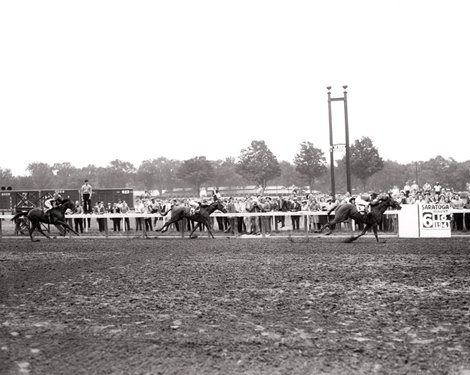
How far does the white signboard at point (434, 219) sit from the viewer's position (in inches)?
841

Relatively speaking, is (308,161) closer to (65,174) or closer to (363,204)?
(363,204)

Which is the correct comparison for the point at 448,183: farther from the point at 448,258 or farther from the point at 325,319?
the point at 325,319

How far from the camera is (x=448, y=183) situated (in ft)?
282

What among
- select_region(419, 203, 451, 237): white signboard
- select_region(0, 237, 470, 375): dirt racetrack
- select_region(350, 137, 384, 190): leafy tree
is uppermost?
select_region(350, 137, 384, 190): leafy tree

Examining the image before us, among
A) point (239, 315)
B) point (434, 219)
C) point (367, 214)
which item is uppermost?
point (367, 214)

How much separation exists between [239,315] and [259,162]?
7052cm

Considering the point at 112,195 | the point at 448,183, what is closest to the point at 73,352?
the point at 112,195

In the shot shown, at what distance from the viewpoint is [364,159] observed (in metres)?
64.2

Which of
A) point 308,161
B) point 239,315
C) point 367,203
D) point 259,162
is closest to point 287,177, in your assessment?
point 259,162

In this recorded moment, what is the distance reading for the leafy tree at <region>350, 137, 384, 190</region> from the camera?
64312mm

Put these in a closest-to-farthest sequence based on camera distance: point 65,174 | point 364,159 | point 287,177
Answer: point 364,159, point 287,177, point 65,174

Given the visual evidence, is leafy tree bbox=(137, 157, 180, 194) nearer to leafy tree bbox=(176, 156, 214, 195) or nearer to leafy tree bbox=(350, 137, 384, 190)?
leafy tree bbox=(176, 156, 214, 195)

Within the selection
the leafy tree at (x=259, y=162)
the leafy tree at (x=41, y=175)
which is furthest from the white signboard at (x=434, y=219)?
the leafy tree at (x=41, y=175)

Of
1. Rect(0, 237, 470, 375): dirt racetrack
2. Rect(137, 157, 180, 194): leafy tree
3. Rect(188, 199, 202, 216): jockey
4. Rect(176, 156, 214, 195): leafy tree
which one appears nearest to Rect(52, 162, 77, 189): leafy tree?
Rect(137, 157, 180, 194): leafy tree
